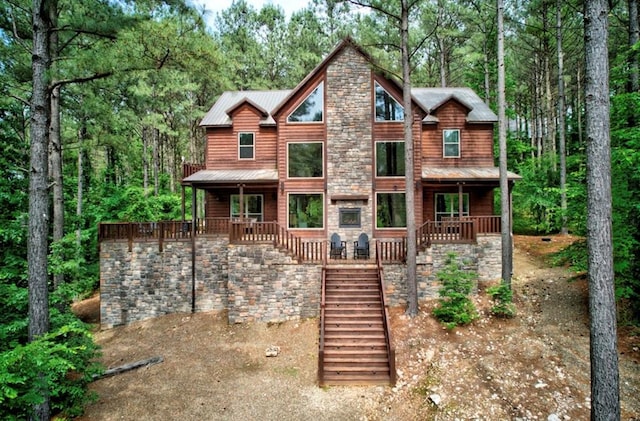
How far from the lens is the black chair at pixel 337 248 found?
1170cm

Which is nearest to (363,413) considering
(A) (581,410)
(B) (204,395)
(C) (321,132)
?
(B) (204,395)

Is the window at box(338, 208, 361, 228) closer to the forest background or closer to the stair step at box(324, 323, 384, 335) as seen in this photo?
the stair step at box(324, 323, 384, 335)

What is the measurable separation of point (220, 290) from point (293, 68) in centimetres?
1820

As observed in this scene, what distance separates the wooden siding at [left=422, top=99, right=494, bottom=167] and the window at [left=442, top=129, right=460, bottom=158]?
0.47 feet

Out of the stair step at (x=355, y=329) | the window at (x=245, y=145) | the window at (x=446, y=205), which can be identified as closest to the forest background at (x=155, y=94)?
the window at (x=245, y=145)

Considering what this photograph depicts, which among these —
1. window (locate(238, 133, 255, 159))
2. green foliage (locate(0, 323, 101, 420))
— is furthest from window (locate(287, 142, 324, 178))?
green foliage (locate(0, 323, 101, 420))

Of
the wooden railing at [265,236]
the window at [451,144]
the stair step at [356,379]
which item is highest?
the window at [451,144]

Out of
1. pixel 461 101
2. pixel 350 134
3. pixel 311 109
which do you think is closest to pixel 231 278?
pixel 350 134

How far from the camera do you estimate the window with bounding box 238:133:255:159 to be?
14742 mm

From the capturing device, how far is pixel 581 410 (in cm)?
612

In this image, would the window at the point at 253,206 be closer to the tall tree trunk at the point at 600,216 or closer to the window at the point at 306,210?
the window at the point at 306,210

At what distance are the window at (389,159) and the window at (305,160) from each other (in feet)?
8.07

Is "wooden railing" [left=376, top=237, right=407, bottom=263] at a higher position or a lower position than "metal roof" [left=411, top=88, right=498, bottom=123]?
lower

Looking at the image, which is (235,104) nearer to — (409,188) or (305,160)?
(305,160)
